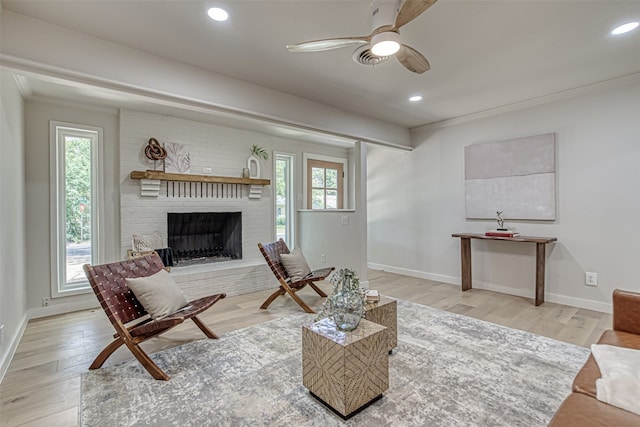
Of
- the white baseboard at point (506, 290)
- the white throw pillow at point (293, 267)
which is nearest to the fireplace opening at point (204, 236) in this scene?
the white throw pillow at point (293, 267)

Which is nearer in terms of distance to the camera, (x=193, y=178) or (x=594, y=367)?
(x=594, y=367)

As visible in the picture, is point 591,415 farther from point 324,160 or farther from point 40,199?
point 324,160

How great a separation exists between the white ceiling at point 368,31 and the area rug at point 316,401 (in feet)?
8.15

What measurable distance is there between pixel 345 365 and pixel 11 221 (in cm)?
307

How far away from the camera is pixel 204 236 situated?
4.91m

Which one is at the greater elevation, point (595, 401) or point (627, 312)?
point (627, 312)

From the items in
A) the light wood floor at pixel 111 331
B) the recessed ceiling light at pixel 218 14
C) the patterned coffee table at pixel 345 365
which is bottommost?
the light wood floor at pixel 111 331

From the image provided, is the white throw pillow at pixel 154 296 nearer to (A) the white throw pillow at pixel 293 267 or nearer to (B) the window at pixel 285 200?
(A) the white throw pillow at pixel 293 267

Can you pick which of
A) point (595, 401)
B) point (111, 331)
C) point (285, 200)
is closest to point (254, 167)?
point (285, 200)

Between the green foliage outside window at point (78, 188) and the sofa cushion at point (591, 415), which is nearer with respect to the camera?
the sofa cushion at point (591, 415)

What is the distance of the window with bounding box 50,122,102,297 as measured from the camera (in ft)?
11.7

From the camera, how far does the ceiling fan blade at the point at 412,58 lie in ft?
6.84

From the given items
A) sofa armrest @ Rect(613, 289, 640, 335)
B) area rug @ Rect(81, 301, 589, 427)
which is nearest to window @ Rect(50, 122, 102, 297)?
area rug @ Rect(81, 301, 589, 427)

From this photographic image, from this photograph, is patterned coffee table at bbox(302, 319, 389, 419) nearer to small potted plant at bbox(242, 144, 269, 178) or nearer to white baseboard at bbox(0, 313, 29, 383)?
white baseboard at bbox(0, 313, 29, 383)
